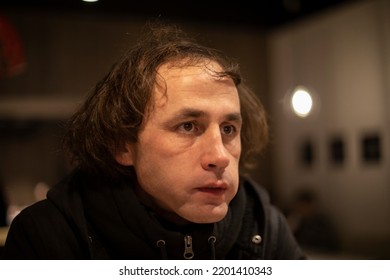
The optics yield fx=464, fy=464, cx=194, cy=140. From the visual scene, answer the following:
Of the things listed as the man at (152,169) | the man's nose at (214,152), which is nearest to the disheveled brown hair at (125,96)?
the man at (152,169)

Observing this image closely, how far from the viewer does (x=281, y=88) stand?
1166 mm

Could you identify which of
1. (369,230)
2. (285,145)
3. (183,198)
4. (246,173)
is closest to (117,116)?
(183,198)

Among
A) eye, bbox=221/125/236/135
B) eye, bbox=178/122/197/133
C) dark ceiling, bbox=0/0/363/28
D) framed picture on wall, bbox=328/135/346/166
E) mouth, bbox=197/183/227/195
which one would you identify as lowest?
framed picture on wall, bbox=328/135/346/166

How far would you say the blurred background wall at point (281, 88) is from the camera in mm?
1070

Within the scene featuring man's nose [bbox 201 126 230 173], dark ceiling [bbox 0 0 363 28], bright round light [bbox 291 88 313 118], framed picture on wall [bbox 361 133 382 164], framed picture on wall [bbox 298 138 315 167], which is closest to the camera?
man's nose [bbox 201 126 230 173]

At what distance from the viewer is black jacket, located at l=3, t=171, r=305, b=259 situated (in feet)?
2.45

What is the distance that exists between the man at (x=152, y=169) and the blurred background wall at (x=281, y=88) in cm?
11

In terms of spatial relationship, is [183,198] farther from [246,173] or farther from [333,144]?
[333,144]

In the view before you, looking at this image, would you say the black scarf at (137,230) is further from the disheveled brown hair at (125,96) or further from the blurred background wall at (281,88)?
the blurred background wall at (281,88)

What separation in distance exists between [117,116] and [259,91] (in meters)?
0.37

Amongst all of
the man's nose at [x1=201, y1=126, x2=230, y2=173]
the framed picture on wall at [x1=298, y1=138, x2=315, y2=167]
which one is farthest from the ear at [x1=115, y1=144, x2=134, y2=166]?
the framed picture on wall at [x1=298, y1=138, x2=315, y2=167]

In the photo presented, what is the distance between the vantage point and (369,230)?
169 cm

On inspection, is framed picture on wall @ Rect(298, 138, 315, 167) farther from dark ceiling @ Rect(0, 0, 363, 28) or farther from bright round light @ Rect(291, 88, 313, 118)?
dark ceiling @ Rect(0, 0, 363, 28)

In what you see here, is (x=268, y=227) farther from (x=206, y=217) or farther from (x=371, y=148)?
(x=371, y=148)
